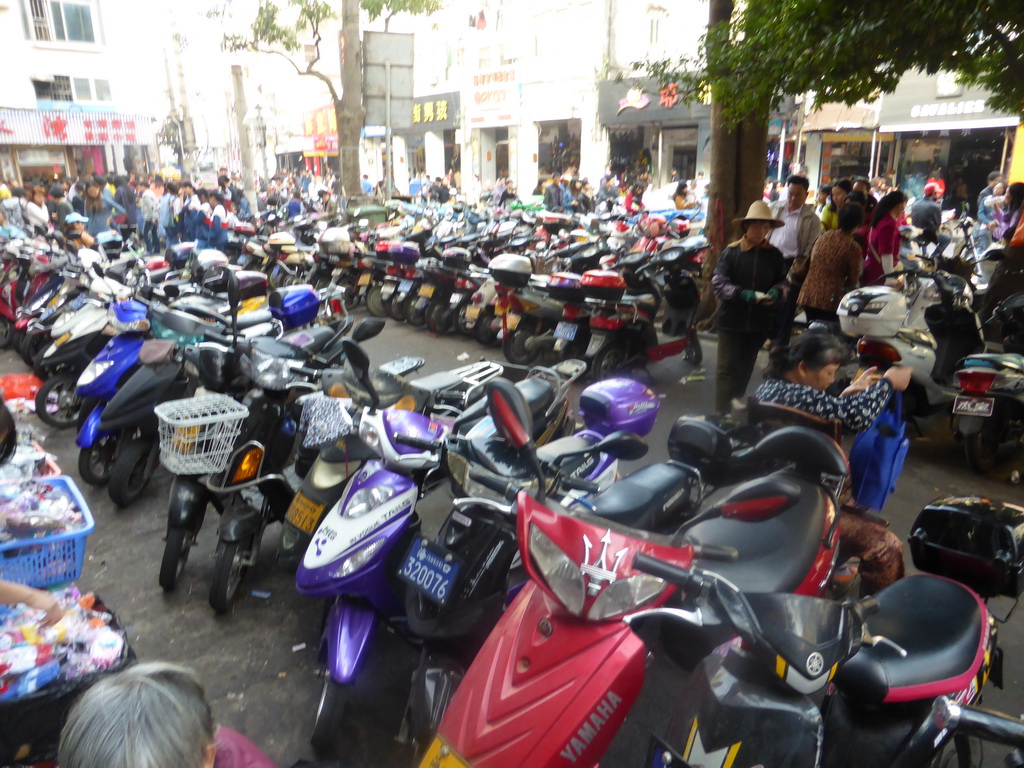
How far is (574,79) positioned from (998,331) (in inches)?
760

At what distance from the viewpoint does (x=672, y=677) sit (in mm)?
3023

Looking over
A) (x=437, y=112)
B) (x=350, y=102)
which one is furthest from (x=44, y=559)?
(x=437, y=112)

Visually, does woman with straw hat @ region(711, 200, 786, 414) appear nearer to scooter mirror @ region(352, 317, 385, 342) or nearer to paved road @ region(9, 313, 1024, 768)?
paved road @ region(9, 313, 1024, 768)

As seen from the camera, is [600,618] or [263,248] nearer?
[600,618]

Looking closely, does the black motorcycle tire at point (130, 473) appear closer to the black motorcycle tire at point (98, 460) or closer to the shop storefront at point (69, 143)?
the black motorcycle tire at point (98, 460)

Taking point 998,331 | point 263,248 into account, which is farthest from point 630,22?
point 998,331

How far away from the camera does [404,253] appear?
29.3 feet

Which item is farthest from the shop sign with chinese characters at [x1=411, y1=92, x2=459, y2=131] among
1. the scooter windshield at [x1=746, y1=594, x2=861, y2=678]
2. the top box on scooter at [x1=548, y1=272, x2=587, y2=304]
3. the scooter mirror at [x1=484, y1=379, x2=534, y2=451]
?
the scooter windshield at [x1=746, y1=594, x2=861, y2=678]

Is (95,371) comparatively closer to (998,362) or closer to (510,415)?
(510,415)

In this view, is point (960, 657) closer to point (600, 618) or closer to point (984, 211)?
point (600, 618)

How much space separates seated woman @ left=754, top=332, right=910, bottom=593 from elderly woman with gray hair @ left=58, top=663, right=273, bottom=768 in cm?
250

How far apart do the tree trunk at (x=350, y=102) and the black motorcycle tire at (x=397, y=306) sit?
5694 millimetres

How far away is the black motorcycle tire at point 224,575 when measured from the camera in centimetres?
330

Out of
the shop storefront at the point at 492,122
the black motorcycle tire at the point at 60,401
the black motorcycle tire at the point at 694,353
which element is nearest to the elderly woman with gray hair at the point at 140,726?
the black motorcycle tire at the point at 60,401
